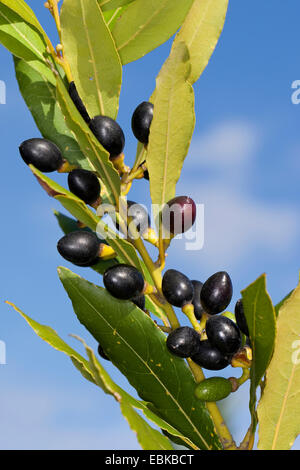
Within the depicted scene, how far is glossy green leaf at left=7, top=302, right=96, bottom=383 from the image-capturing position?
1458mm

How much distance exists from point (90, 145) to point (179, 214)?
283mm

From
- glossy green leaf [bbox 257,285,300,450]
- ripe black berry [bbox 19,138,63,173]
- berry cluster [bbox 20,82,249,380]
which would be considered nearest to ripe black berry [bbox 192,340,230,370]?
berry cluster [bbox 20,82,249,380]

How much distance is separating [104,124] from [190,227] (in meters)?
0.35

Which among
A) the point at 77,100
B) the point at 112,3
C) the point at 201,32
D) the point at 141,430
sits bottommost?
the point at 141,430

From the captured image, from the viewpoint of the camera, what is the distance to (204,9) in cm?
173

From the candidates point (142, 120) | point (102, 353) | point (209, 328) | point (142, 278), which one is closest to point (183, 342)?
point (209, 328)

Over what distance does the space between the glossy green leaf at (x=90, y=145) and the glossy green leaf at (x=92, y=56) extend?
7.1 inches

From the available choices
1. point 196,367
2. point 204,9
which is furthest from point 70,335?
point 204,9

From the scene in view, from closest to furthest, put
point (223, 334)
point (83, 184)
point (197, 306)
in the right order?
point (223, 334) < point (83, 184) < point (197, 306)

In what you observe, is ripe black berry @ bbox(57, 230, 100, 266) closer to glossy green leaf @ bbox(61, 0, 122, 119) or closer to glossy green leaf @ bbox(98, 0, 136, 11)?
glossy green leaf @ bbox(61, 0, 122, 119)

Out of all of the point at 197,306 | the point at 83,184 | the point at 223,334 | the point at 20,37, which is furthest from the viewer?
the point at 20,37

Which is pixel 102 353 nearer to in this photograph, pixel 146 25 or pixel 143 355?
pixel 143 355

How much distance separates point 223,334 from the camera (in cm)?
142

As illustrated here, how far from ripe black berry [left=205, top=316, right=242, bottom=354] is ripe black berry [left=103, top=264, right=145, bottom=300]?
204 mm
